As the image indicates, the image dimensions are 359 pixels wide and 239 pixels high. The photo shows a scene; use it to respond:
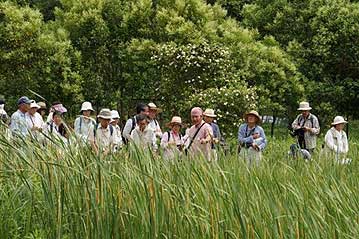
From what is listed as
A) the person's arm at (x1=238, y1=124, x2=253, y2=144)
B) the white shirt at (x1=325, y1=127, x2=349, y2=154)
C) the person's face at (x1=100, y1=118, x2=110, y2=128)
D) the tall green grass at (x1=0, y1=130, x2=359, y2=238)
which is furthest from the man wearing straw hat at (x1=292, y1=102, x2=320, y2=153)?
the tall green grass at (x1=0, y1=130, x2=359, y2=238)

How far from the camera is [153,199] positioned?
3.88m

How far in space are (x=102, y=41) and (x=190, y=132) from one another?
8345 millimetres

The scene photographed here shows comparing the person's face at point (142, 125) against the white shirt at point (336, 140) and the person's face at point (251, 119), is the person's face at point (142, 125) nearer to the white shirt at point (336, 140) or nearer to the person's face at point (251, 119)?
the person's face at point (251, 119)

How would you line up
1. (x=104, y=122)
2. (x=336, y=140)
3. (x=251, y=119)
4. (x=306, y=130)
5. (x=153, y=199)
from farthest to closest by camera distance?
(x=306, y=130)
(x=336, y=140)
(x=251, y=119)
(x=104, y=122)
(x=153, y=199)

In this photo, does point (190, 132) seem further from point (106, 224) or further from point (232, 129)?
point (232, 129)

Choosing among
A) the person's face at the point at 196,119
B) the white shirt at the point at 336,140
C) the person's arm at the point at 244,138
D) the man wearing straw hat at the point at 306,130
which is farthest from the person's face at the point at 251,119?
the man wearing straw hat at the point at 306,130

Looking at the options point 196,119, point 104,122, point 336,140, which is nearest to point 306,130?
point 336,140

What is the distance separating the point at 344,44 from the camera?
57.0 ft

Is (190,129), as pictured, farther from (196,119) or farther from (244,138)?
(244,138)

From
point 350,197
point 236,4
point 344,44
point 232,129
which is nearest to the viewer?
point 350,197

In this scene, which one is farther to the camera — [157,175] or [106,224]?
[157,175]

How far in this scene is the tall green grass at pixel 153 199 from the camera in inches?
136

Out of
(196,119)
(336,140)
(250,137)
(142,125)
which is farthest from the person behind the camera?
(336,140)

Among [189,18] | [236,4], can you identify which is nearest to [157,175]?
[189,18]
